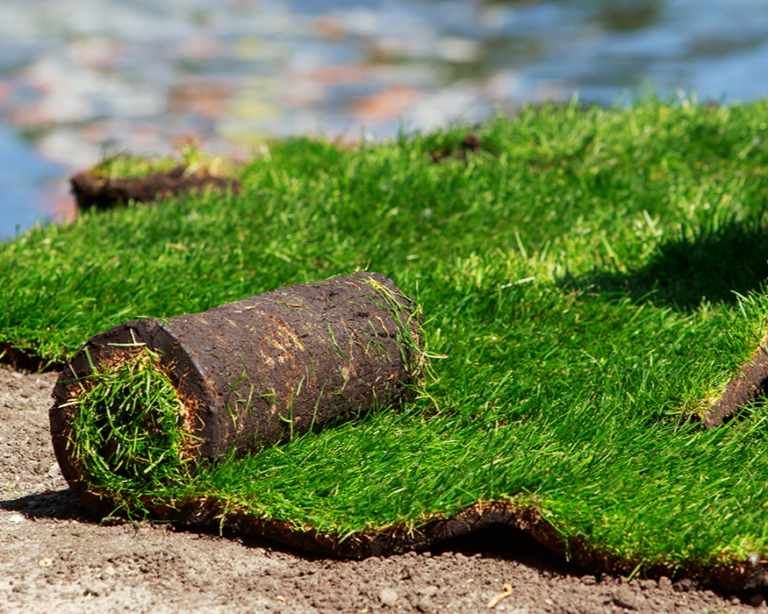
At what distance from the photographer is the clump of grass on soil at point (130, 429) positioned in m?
2.85

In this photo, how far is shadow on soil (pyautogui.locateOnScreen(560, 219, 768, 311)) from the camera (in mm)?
4305

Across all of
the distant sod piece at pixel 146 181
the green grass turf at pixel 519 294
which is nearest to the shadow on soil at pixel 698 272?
the green grass turf at pixel 519 294

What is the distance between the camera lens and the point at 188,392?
2865mm

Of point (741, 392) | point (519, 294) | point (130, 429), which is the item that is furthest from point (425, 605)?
point (519, 294)

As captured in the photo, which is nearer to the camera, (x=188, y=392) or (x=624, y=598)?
(x=624, y=598)

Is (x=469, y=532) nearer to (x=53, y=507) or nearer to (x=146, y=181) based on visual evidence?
(x=53, y=507)

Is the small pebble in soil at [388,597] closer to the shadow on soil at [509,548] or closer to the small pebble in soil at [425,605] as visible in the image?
the small pebble in soil at [425,605]

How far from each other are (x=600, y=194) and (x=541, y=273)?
1418 mm

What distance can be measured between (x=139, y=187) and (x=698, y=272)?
366 centimetres

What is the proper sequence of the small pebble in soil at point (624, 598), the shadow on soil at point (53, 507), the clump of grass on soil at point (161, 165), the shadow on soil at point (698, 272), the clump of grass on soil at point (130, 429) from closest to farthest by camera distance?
the small pebble in soil at point (624, 598), the clump of grass on soil at point (130, 429), the shadow on soil at point (53, 507), the shadow on soil at point (698, 272), the clump of grass on soil at point (161, 165)

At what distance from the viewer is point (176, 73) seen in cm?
1190

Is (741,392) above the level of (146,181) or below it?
below

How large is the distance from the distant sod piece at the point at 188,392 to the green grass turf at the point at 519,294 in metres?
0.11

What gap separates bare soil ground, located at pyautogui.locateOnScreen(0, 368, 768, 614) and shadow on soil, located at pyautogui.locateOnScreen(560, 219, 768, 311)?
183cm
